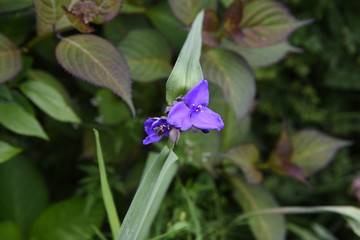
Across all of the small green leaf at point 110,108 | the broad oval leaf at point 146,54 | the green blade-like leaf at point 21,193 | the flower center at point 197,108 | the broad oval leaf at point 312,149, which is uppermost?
the flower center at point 197,108

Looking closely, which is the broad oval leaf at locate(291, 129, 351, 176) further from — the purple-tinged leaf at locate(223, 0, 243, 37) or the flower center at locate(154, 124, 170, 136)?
the flower center at locate(154, 124, 170, 136)

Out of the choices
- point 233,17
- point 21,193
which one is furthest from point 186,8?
point 21,193

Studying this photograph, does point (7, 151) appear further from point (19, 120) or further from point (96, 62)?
point (96, 62)

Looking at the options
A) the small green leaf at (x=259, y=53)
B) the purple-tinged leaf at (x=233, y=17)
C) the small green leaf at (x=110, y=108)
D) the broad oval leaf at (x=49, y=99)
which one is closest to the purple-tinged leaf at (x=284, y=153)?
the small green leaf at (x=259, y=53)

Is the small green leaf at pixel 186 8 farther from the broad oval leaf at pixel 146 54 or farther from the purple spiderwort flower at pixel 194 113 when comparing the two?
the purple spiderwort flower at pixel 194 113

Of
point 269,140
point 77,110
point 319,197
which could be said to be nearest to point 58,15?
point 77,110
